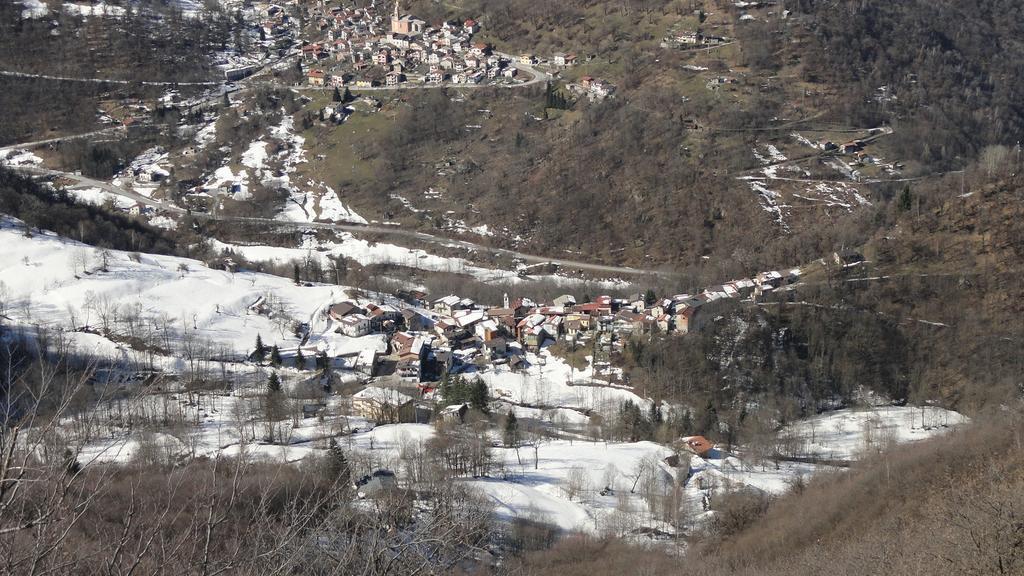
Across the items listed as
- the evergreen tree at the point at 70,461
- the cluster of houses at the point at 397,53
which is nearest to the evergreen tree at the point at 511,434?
the evergreen tree at the point at 70,461

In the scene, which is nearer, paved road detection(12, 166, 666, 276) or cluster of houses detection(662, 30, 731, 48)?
paved road detection(12, 166, 666, 276)

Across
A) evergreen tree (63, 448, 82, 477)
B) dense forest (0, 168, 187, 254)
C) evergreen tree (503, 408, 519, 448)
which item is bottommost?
evergreen tree (503, 408, 519, 448)

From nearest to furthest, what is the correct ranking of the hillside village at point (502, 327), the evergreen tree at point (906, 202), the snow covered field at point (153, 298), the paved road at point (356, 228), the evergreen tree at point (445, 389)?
the evergreen tree at point (445, 389) < the hillside village at point (502, 327) < the snow covered field at point (153, 298) < the evergreen tree at point (906, 202) < the paved road at point (356, 228)

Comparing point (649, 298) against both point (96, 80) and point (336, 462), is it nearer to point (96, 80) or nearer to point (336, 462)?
point (336, 462)

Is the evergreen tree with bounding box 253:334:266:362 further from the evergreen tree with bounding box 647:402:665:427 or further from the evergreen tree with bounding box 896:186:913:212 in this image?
the evergreen tree with bounding box 896:186:913:212

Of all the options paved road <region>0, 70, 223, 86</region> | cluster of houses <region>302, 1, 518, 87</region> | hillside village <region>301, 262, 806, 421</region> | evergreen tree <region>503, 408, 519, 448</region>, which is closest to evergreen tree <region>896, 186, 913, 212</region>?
hillside village <region>301, 262, 806, 421</region>

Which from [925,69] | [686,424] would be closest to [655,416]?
[686,424]

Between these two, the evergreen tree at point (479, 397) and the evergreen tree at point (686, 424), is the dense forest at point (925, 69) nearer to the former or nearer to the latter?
the evergreen tree at point (686, 424)
